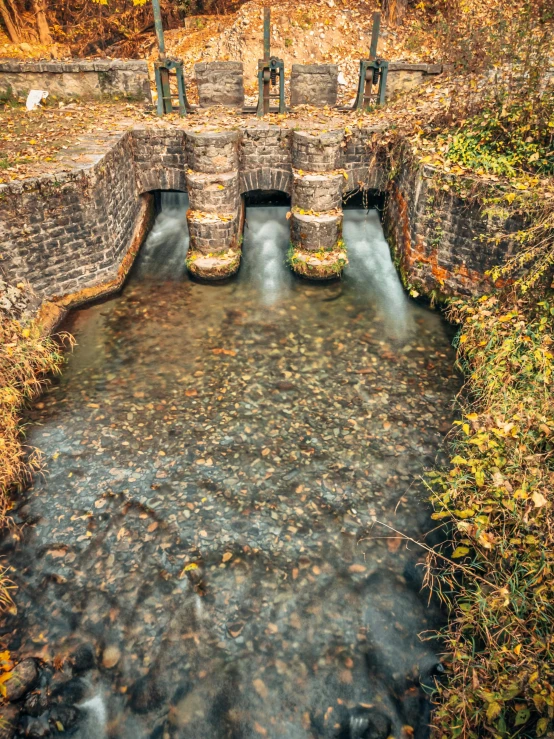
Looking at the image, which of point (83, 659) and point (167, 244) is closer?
point (83, 659)

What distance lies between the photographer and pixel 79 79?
34.7 feet

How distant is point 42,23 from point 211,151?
1063 centimetres

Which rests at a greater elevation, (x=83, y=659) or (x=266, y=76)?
(x=266, y=76)

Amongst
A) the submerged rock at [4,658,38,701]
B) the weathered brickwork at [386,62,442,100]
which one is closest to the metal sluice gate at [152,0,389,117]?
the weathered brickwork at [386,62,442,100]

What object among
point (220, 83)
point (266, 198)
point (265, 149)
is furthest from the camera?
point (266, 198)

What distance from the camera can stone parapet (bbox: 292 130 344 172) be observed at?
8.22 meters

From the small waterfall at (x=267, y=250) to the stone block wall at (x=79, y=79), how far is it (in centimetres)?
371

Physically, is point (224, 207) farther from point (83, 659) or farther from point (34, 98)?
point (83, 659)

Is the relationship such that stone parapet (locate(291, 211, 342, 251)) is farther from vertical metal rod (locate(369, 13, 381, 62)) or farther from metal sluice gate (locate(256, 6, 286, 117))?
vertical metal rod (locate(369, 13, 381, 62))

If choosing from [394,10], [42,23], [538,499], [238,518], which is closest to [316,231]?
[238,518]

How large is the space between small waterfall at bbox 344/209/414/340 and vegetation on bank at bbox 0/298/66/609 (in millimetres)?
5369

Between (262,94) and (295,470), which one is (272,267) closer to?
(262,94)

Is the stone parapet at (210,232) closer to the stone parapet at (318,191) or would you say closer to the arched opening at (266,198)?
the stone parapet at (318,191)

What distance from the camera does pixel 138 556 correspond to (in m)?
4.58
